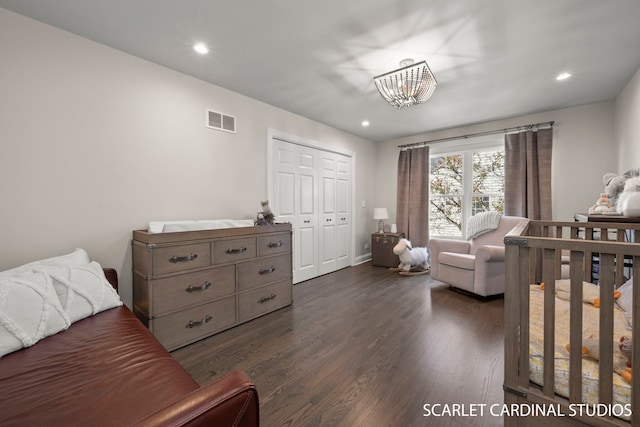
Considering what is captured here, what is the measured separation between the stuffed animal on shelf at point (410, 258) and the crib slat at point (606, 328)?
3.26 m

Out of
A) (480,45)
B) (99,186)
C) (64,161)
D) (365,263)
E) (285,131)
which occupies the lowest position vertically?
(365,263)

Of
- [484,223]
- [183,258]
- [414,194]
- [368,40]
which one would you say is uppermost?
[368,40]

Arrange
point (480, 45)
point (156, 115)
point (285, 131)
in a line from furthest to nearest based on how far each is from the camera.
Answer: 1. point (285, 131)
2. point (156, 115)
3. point (480, 45)

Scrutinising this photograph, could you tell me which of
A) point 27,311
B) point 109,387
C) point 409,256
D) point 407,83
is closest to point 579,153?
point 409,256

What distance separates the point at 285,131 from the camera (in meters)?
3.54

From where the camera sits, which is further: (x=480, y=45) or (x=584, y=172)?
(x=584, y=172)

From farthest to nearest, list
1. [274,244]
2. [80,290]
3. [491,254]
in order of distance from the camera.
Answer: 1. [491,254]
2. [274,244]
3. [80,290]

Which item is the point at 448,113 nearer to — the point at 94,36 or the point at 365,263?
the point at 365,263

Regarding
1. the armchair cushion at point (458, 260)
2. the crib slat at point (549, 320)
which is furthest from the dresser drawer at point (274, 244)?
the crib slat at point (549, 320)

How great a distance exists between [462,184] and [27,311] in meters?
5.06

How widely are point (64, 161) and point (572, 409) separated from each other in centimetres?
321

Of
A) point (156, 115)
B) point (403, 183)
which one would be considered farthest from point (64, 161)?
point (403, 183)

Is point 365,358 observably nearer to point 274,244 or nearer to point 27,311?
point 274,244

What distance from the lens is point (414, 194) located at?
471cm
